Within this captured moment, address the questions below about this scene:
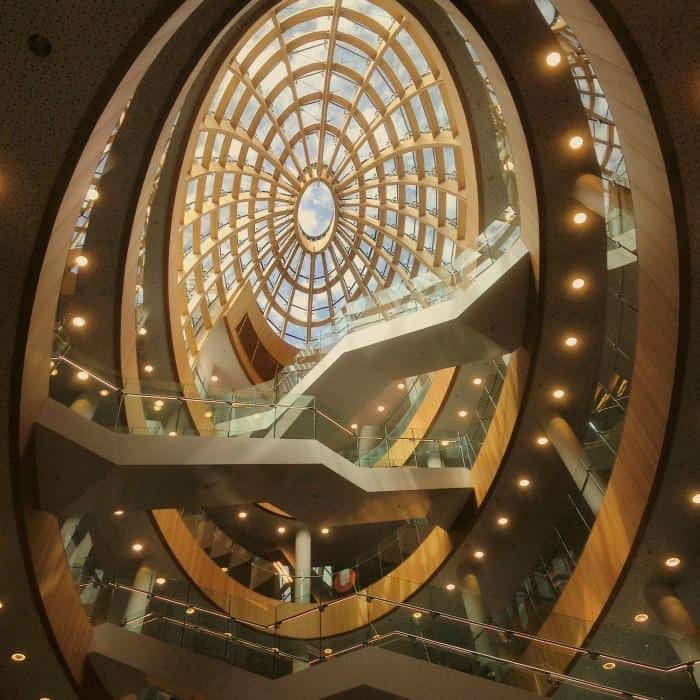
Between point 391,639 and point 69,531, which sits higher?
point 69,531

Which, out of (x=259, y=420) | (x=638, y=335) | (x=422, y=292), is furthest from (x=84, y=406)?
(x=638, y=335)

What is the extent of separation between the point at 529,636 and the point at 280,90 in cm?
2593

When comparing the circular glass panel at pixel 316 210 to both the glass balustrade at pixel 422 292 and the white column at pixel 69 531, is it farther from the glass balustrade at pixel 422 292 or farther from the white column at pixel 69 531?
the white column at pixel 69 531

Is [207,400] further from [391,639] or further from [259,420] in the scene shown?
[391,639]

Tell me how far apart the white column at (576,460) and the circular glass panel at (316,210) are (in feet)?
72.0

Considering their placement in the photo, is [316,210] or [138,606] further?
[316,210]

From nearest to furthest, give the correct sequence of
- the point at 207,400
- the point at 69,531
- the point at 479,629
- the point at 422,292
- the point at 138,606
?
the point at 479,629, the point at 138,606, the point at 69,531, the point at 207,400, the point at 422,292

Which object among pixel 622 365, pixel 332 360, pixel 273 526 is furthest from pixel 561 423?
pixel 273 526

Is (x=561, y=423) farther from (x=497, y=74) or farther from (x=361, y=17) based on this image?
(x=361, y=17)

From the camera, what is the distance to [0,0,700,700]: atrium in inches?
299

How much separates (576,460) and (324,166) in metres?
23.8

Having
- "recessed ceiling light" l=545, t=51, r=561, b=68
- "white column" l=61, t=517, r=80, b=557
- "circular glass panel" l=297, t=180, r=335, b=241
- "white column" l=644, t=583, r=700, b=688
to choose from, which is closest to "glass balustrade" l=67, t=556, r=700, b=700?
"white column" l=61, t=517, r=80, b=557

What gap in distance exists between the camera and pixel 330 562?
88.6 ft

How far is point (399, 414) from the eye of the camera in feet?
73.9
